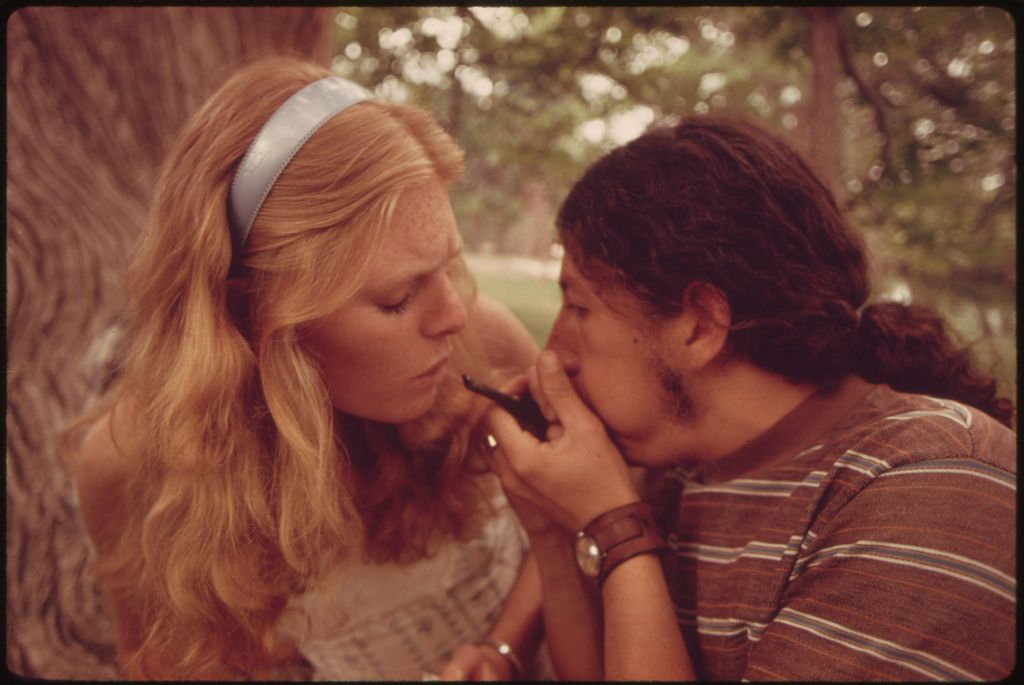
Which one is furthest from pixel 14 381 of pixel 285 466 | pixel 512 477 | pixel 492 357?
pixel 512 477

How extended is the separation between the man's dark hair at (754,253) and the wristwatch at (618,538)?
19.0 inches

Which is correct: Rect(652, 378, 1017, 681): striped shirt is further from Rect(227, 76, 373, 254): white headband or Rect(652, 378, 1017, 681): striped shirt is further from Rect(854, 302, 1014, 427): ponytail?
Rect(227, 76, 373, 254): white headband

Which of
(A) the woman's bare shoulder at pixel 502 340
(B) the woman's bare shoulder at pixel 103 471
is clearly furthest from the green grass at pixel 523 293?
(B) the woman's bare shoulder at pixel 103 471

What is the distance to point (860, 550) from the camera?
45.2 inches

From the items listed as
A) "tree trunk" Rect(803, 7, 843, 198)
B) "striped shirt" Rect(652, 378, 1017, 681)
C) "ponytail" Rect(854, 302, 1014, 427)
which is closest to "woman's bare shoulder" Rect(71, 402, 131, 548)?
"striped shirt" Rect(652, 378, 1017, 681)

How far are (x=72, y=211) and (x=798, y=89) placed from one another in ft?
14.5

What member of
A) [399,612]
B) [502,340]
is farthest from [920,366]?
[399,612]

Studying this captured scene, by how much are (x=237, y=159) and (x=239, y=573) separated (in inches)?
40.3

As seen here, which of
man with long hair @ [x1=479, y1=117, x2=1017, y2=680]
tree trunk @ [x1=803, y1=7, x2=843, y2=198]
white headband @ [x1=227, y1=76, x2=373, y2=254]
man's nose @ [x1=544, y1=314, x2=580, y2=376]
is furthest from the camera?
tree trunk @ [x1=803, y1=7, x2=843, y2=198]

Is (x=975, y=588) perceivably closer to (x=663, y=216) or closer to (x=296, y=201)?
(x=663, y=216)

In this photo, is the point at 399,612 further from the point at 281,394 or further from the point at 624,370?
the point at 624,370

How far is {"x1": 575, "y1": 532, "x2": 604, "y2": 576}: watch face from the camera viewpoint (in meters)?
1.46

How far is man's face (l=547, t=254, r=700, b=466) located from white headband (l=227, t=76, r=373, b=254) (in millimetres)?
717

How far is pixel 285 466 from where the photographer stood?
1.55 metres
